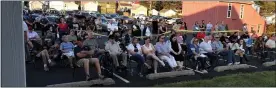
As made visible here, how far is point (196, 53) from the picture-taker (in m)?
6.77

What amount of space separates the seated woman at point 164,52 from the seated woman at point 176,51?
0.12 meters

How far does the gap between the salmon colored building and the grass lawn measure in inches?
51.3

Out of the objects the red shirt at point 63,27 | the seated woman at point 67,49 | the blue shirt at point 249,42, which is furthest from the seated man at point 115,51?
the blue shirt at point 249,42

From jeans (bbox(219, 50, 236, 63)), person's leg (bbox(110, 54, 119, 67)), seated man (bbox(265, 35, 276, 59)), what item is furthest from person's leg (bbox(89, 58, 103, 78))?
seated man (bbox(265, 35, 276, 59))

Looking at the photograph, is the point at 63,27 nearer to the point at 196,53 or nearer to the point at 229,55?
the point at 196,53

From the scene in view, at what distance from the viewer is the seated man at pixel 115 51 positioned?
581 cm

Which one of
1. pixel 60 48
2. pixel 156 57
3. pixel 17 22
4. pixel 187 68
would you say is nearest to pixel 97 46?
pixel 60 48

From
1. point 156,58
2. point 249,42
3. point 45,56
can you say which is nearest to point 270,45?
point 249,42

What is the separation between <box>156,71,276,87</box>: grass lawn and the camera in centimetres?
550

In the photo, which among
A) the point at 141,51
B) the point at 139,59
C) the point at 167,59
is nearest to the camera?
the point at 139,59

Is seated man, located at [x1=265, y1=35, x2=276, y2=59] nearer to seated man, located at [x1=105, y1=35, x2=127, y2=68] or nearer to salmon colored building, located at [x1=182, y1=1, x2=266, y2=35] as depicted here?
salmon colored building, located at [x1=182, y1=1, x2=266, y2=35]

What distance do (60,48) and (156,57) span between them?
5.86 feet

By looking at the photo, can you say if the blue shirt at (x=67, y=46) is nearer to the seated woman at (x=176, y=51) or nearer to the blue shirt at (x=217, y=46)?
the seated woman at (x=176, y=51)

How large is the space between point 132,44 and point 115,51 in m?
0.40
